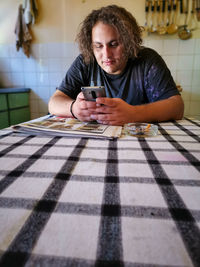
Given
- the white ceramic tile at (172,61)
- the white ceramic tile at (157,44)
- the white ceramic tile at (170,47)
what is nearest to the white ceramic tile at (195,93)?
the white ceramic tile at (172,61)

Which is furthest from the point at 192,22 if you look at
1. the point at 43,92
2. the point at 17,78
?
the point at 17,78

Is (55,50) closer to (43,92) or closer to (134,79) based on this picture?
(43,92)

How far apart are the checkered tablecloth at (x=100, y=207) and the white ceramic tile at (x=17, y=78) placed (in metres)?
2.05

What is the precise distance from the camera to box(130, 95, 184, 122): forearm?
2.44 feet

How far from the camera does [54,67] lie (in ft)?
6.88

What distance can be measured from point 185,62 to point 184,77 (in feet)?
0.53

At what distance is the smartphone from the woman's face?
38 centimetres

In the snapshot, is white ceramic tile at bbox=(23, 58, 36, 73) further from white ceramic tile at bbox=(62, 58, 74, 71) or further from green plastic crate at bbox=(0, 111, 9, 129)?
green plastic crate at bbox=(0, 111, 9, 129)

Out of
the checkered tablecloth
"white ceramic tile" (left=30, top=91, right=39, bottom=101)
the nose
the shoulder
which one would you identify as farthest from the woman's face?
"white ceramic tile" (left=30, top=91, right=39, bottom=101)

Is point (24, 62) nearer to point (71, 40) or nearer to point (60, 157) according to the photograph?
point (71, 40)

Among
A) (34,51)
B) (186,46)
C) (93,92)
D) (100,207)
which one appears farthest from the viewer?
(34,51)

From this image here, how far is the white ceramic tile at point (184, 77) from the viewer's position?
1958 millimetres

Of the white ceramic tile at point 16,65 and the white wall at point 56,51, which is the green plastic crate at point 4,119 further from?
the white ceramic tile at point 16,65

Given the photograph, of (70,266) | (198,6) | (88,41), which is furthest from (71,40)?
(70,266)
